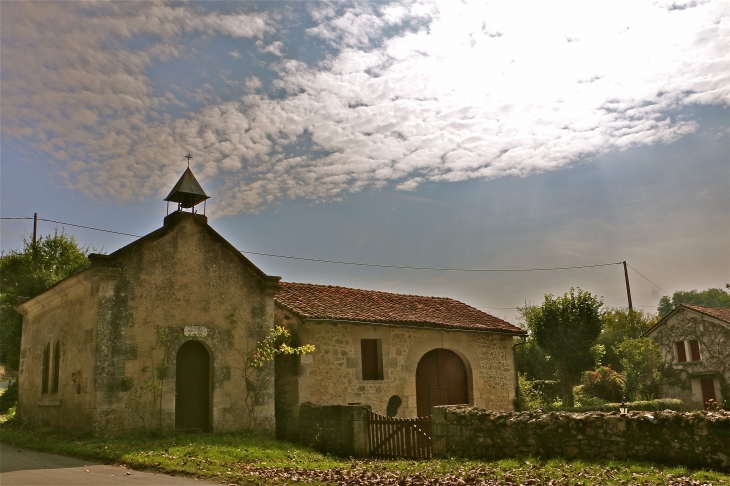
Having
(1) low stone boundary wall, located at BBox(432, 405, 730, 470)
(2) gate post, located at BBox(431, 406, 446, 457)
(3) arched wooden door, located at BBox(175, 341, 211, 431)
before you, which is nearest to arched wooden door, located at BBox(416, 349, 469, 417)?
(2) gate post, located at BBox(431, 406, 446, 457)

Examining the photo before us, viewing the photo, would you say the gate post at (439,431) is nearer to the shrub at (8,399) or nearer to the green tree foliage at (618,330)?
the shrub at (8,399)

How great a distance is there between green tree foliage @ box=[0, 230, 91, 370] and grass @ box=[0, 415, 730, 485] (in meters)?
12.5

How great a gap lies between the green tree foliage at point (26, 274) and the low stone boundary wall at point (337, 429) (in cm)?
1528

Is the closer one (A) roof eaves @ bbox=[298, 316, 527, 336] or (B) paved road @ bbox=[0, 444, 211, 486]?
(B) paved road @ bbox=[0, 444, 211, 486]

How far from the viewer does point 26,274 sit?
26.5 m

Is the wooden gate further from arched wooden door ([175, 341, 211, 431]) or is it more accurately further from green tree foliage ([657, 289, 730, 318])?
green tree foliage ([657, 289, 730, 318])

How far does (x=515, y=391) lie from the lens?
2202 centimetres

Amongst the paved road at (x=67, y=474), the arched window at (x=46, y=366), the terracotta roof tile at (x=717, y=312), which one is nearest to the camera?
the paved road at (x=67, y=474)

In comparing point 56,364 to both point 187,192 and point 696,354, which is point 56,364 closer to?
point 187,192

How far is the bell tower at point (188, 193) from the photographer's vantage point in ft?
53.2

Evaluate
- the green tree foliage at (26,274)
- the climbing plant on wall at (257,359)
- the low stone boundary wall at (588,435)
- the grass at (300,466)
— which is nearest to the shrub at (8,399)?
the green tree foliage at (26,274)

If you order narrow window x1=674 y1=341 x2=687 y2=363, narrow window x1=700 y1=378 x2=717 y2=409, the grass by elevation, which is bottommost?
narrow window x1=700 y1=378 x2=717 y2=409

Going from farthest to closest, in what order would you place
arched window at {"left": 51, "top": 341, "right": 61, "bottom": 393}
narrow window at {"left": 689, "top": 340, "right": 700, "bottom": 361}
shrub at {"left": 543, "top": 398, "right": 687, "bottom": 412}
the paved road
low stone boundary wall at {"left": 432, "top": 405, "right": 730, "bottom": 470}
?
narrow window at {"left": 689, "top": 340, "right": 700, "bottom": 361}, shrub at {"left": 543, "top": 398, "right": 687, "bottom": 412}, arched window at {"left": 51, "top": 341, "right": 61, "bottom": 393}, low stone boundary wall at {"left": 432, "top": 405, "right": 730, "bottom": 470}, the paved road

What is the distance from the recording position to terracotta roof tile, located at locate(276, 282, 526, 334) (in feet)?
58.7
